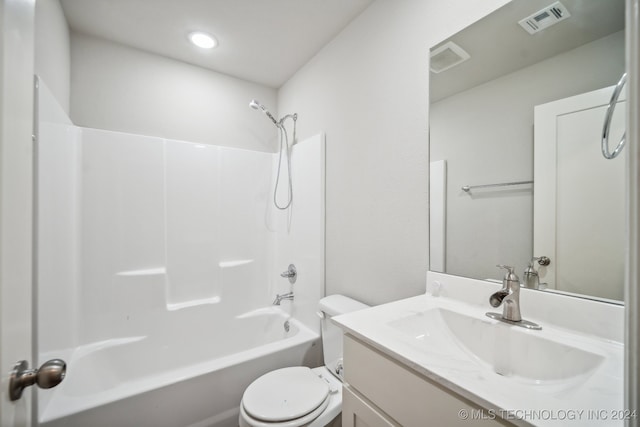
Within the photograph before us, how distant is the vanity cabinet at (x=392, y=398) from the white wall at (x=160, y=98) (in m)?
2.09

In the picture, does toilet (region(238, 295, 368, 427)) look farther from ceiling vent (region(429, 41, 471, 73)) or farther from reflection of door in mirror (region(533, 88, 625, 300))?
ceiling vent (region(429, 41, 471, 73))

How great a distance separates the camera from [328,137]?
1.80 meters

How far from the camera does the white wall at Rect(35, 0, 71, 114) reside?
3.88ft

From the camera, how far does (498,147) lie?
990mm

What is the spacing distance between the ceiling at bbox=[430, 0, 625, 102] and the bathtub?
1.69 meters

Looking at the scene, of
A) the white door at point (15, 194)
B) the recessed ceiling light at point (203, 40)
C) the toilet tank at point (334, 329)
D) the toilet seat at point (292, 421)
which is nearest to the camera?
the white door at point (15, 194)

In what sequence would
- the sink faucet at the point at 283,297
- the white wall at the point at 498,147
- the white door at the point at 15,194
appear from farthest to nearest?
1. the sink faucet at the point at 283,297
2. the white wall at the point at 498,147
3. the white door at the point at 15,194

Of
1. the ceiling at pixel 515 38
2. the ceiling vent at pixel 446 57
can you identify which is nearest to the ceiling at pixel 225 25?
the ceiling vent at pixel 446 57

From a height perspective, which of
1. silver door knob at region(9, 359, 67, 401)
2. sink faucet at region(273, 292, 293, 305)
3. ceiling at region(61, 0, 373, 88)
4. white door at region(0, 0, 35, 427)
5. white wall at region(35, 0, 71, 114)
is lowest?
sink faucet at region(273, 292, 293, 305)

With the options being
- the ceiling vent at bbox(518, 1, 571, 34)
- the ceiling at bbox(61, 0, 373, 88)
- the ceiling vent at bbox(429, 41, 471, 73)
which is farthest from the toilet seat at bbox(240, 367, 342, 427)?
the ceiling at bbox(61, 0, 373, 88)

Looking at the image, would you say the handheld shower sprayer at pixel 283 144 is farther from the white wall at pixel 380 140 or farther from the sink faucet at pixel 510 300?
the sink faucet at pixel 510 300

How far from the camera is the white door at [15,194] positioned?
0.43 meters

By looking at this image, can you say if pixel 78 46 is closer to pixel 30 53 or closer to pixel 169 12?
pixel 169 12

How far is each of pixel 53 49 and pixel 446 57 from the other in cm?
200
